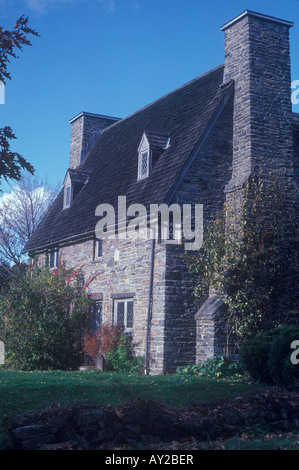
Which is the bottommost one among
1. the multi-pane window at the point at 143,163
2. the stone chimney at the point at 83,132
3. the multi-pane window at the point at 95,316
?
the multi-pane window at the point at 95,316

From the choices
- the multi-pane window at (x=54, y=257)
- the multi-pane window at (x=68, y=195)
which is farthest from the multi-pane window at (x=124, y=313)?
the multi-pane window at (x=68, y=195)

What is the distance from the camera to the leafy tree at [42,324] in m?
17.1

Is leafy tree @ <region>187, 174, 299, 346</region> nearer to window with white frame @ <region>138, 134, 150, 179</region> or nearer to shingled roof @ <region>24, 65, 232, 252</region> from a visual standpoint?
shingled roof @ <region>24, 65, 232, 252</region>

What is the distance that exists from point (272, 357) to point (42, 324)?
8.09 metres

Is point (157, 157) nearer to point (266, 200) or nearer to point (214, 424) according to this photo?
point (266, 200)

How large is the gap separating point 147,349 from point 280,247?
15.6 ft

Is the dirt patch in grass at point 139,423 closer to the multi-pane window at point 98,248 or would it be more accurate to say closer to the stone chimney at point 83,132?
the multi-pane window at point 98,248

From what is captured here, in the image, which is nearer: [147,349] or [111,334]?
[147,349]

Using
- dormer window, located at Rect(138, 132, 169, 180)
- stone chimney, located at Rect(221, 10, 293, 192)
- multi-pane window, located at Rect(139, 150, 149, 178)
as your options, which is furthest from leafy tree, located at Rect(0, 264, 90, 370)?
stone chimney, located at Rect(221, 10, 293, 192)

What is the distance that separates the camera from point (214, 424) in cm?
797

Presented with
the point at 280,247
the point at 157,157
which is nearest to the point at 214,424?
the point at 280,247

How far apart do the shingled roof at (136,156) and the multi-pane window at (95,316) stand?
2562mm

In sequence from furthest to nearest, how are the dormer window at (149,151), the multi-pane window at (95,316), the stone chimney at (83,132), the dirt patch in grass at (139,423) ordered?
the stone chimney at (83,132) → the multi-pane window at (95,316) → the dormer window at (149,151) → the dirt patch in grass at (139,423)
